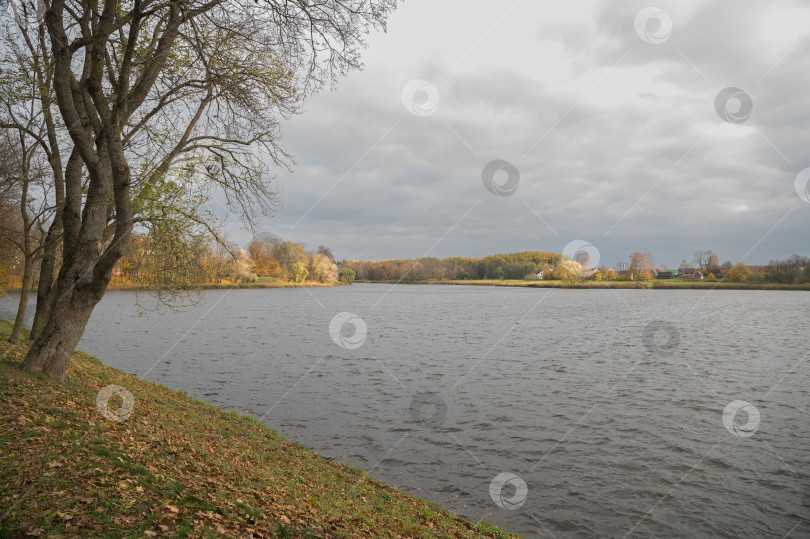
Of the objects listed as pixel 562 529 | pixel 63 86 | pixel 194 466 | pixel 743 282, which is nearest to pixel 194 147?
pixel 63 86

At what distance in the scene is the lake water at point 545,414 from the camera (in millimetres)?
10484

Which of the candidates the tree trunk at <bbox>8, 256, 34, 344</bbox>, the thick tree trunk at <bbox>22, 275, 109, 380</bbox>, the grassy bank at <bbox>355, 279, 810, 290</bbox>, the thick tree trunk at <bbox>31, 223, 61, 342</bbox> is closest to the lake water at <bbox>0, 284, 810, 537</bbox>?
the tree trunk at <bbox>8, 256, 34, 344</bbox>

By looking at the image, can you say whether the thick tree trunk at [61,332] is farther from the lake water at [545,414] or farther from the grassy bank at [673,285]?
the grassy bank at [673,285]

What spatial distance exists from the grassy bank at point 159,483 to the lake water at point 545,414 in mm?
2490

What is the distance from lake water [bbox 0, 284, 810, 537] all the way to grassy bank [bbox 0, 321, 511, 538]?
2490mm

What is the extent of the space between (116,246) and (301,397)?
11.1 meters

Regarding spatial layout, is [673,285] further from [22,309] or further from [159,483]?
[159,483]

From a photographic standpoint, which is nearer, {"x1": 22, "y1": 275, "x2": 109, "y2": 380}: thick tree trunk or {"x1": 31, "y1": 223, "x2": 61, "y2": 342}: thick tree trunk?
{"x1": 22, "y1": 275, "x2": 109, "y2": 380}: thick tree trunk

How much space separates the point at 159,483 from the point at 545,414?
14316 millimetres

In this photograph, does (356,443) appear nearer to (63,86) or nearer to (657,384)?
(63,86)

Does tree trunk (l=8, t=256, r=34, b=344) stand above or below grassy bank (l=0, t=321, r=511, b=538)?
above

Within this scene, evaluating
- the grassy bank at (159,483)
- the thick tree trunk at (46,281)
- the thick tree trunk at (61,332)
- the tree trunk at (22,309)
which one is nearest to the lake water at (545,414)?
the grassy bank at (159,483)

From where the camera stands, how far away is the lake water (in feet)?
34.4

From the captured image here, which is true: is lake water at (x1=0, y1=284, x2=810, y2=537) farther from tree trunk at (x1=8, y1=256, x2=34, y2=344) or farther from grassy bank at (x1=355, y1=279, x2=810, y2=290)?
grassy bank at (x1=355, y1=279, x2=810, y2=290)
